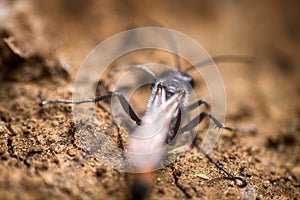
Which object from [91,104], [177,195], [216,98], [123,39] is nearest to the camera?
[177,195]

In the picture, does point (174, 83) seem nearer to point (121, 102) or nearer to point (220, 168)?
point (121, 102)

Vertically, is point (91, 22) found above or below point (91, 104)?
above

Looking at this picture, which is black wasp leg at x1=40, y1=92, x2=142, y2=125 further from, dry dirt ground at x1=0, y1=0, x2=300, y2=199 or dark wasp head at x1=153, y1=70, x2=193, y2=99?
dark wasp head at x1=153, y1=70, x2=193, y2=99

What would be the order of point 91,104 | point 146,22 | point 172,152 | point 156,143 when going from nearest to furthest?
1. point 156,143
2. point 172,152
3. point 91,104
4. point 146,22

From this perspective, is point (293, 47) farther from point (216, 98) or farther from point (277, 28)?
point (216, 98)

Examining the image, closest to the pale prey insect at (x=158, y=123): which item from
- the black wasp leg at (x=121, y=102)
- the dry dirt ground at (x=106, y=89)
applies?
the black wasp leg at (x=121, y=102)

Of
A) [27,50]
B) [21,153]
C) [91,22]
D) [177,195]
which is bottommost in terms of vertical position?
[177,195]

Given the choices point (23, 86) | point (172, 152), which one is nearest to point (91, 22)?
point (23, 86)
